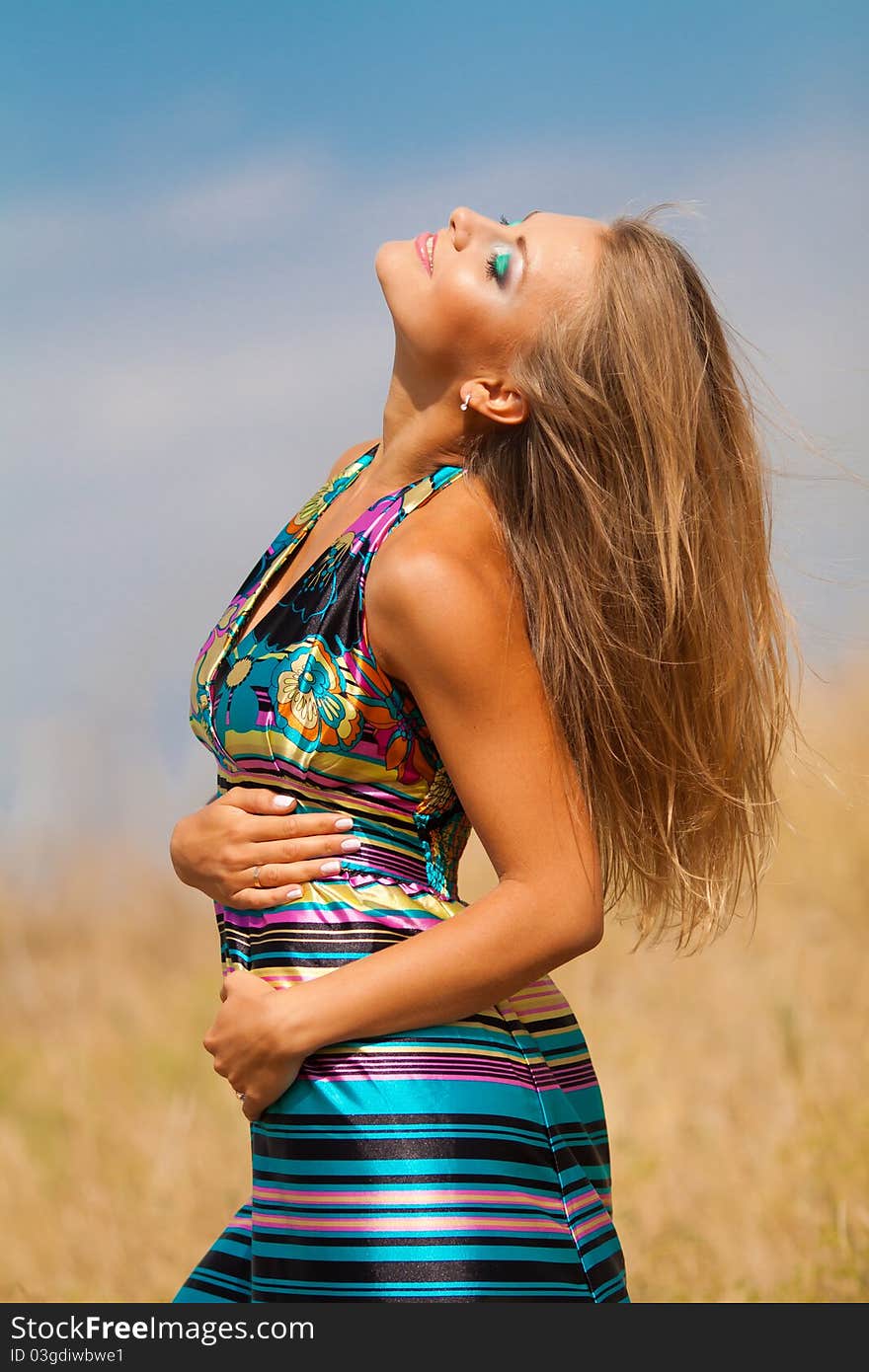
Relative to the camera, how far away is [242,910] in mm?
2021

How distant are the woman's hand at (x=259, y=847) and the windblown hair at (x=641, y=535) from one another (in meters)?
0.38

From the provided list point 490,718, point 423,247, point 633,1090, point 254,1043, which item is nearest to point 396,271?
point 423,247

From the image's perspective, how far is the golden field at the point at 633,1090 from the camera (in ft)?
14.7

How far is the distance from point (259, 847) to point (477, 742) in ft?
1.22

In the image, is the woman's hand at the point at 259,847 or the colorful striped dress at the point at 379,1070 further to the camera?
the woman's hand at the point at 259,847

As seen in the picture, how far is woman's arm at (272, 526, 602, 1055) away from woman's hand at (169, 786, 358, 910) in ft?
0.57

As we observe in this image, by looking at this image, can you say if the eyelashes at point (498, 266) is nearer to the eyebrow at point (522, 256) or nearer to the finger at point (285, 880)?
the eyebrow at point (522, 256)

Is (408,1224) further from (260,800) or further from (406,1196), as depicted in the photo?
(260,800)

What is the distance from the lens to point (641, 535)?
79.7 inches

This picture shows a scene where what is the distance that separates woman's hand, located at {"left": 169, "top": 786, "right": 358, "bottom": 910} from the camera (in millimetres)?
1931

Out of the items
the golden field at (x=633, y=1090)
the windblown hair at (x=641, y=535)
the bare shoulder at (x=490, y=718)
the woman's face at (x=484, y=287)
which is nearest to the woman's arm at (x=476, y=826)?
the bare shoulder at (x=490, y=718)

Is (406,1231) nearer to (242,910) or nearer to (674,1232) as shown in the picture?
(242,910)

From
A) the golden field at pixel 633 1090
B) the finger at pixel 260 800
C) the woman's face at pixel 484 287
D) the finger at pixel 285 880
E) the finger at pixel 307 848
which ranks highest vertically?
the woman's face at pixel 484 287

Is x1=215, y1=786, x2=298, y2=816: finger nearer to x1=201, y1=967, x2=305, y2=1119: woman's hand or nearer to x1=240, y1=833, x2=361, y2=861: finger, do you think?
x1=240, y1=833, x2=361, y2=861: finger
